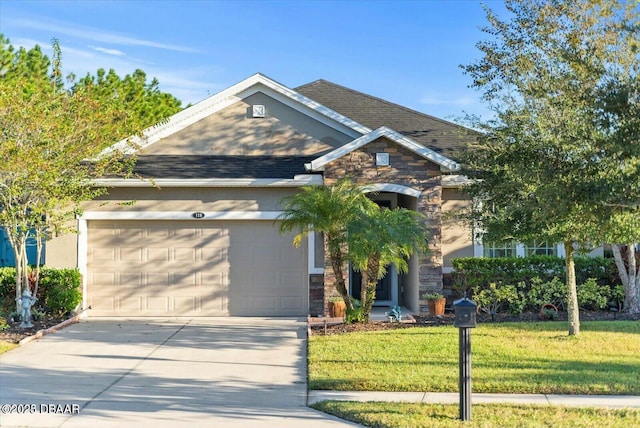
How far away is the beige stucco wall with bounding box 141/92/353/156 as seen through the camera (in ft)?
55.0

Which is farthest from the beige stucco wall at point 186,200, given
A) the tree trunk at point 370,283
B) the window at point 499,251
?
the window at point 499,251

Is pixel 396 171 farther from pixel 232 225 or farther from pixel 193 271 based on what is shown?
pixel 193 271

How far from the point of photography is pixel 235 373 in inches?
385

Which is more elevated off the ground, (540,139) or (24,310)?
(540,139)

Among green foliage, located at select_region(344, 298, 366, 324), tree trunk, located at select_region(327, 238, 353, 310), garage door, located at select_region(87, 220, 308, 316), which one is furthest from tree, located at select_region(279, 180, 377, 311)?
garage door, located at select_region(87, 220, 308, 316)

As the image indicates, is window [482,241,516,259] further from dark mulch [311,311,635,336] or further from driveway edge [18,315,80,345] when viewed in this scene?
driveway edge [18,315,80,345]

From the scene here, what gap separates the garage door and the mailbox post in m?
8.73

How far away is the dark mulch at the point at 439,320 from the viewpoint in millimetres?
13305

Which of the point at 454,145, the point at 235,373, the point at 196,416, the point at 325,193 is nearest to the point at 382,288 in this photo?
the point at 454,145

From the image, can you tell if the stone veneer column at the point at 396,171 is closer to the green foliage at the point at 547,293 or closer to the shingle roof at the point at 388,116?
the shingle roof at the point at 388,116

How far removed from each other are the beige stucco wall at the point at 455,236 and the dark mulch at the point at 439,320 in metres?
1.82

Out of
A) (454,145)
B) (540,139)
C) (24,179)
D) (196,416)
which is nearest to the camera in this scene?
(196,416)

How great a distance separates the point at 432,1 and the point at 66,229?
11.0 m

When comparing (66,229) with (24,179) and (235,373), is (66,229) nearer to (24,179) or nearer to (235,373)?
(24,179)
